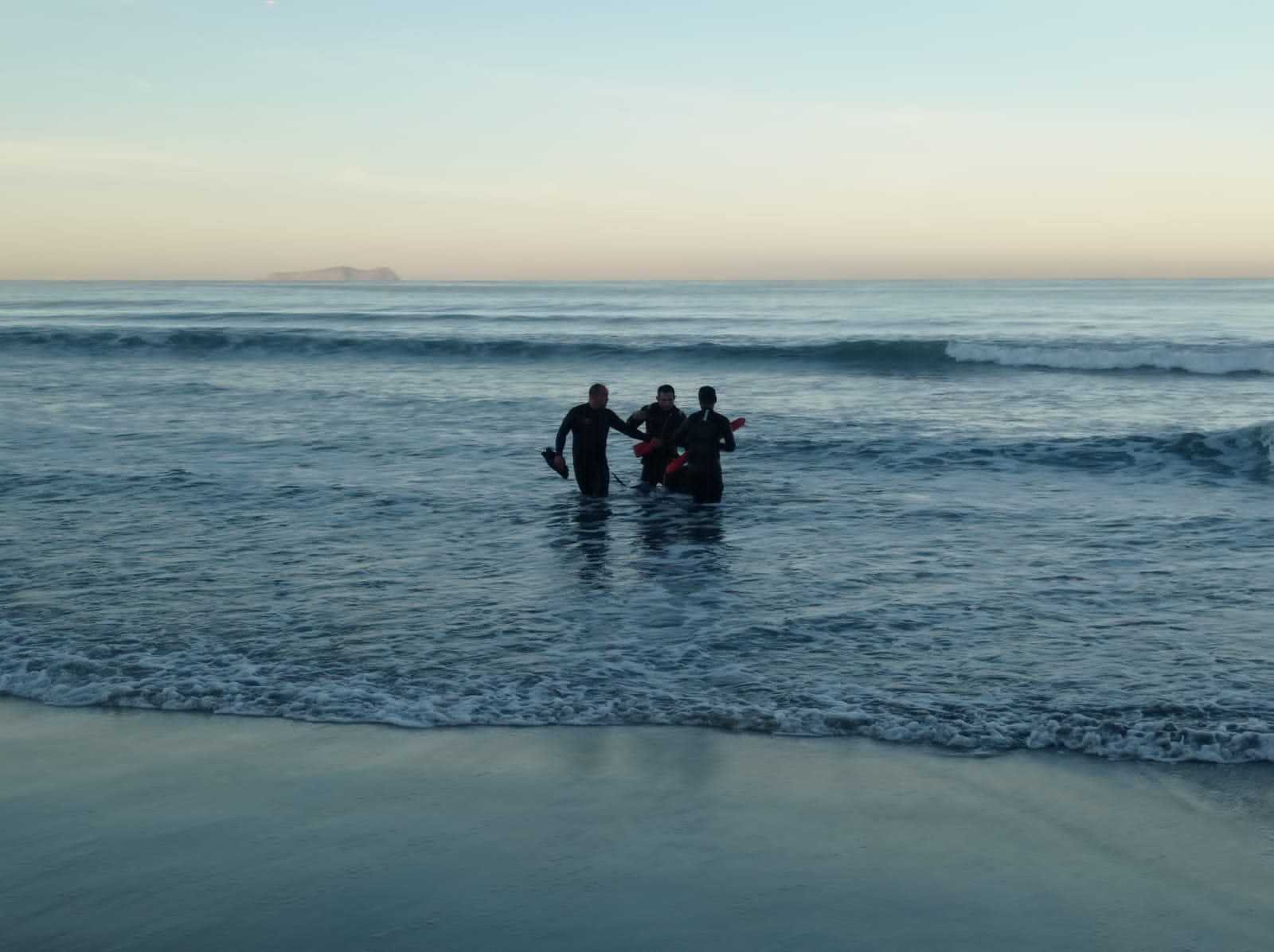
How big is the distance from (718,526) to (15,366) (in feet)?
92.5

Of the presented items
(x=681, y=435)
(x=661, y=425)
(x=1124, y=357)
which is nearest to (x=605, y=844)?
(x=681, y=435)

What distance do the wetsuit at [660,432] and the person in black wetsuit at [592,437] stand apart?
0.29 m

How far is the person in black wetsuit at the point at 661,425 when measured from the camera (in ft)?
43.1

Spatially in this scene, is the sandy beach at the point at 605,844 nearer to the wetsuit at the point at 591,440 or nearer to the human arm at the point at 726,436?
the human arm at the point at 726,436

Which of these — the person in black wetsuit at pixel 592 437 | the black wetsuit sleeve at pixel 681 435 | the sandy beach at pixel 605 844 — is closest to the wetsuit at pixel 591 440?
the person in black wetsuit at pixel 592 437

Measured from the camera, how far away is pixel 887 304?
67.6 m

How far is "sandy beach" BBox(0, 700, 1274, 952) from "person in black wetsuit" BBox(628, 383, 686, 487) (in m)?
7.15

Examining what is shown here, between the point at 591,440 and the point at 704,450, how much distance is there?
1.33m

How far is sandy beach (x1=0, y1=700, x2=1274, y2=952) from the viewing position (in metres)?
4.24

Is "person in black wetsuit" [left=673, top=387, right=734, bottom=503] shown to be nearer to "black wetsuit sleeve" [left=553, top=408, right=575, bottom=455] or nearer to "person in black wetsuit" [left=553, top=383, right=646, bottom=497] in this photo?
"person in black wetsuit" [left=553, top=383, right=646, bottom=497]

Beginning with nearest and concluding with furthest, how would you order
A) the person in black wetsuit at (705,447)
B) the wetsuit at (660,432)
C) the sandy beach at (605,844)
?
the sandy beach at (605,844), the person in black wetsuit at (705,447), the wetsuit at (660,432)

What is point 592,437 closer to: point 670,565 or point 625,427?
point 625,427

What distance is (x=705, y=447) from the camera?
1293cm

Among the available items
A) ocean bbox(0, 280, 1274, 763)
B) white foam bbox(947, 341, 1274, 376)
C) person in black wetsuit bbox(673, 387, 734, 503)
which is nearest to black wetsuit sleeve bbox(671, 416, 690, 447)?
person in black wetsuit bbox(673, 387, 734, 503)
